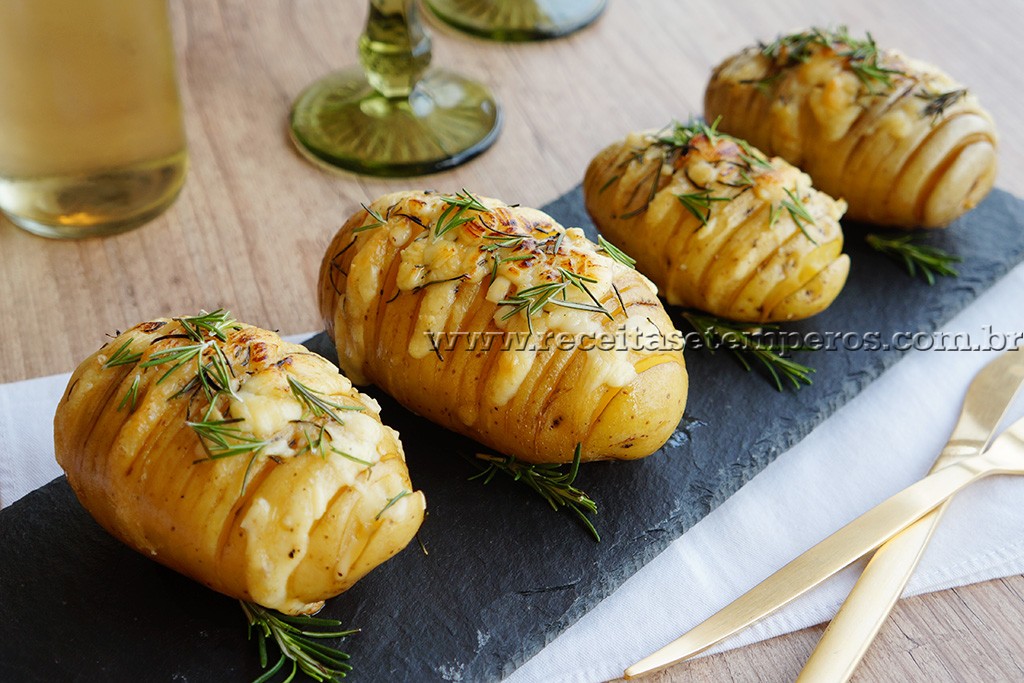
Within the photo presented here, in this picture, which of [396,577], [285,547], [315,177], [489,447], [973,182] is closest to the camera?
[285,547]

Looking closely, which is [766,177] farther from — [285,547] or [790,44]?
[285,547]

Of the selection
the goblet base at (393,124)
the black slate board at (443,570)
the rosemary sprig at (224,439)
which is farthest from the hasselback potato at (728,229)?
the rosemary sprig at (224,439)

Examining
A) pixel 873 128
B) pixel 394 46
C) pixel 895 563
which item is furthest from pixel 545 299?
pixel 394 46

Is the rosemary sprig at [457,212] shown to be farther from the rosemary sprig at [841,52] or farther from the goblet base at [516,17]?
the goblet base at [516,17]

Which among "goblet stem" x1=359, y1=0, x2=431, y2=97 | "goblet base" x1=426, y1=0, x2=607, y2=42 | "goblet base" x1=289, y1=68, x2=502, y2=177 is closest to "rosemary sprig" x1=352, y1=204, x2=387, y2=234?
"goblet base" x1=289, y1=68, x2=502, y2=177

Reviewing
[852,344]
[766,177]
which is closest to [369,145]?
[766,177]

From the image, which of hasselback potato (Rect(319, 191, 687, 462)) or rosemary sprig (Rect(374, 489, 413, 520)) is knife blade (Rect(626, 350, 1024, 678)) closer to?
hasselback potato (Rect(319, 191, 687, 462))
